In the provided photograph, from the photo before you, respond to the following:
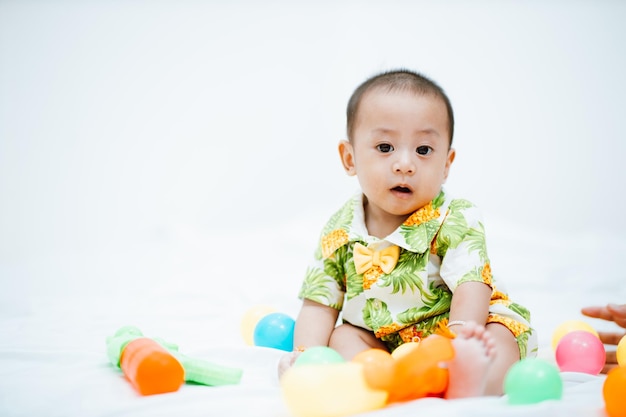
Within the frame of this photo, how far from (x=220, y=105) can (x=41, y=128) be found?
81cm

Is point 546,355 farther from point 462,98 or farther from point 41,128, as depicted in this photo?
point 41,128

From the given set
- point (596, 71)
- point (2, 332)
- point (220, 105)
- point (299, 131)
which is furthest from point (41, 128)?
point (596, 71)

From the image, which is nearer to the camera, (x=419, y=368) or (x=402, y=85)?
(x=419, y=368)

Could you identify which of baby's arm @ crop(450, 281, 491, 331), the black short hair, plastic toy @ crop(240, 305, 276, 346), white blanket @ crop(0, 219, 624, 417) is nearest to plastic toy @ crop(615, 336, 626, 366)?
white blanket @ crop(0, 219, 624, 417)

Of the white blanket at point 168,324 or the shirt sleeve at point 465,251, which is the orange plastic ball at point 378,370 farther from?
the shirt sleeve at point 465,251

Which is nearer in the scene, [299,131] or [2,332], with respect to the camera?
[2,332]

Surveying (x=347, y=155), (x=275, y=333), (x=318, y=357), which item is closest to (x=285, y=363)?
(x=318, y=357)

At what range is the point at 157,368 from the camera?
0.94 meters

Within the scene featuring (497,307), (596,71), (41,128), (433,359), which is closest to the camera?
(433,359)

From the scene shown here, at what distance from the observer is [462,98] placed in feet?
9.75

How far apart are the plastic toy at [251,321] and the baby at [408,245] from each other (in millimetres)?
150

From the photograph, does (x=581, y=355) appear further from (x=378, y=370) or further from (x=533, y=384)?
(x=378, y=370)

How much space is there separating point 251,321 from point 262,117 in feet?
6.12

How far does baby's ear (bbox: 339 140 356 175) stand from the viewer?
133 cm
